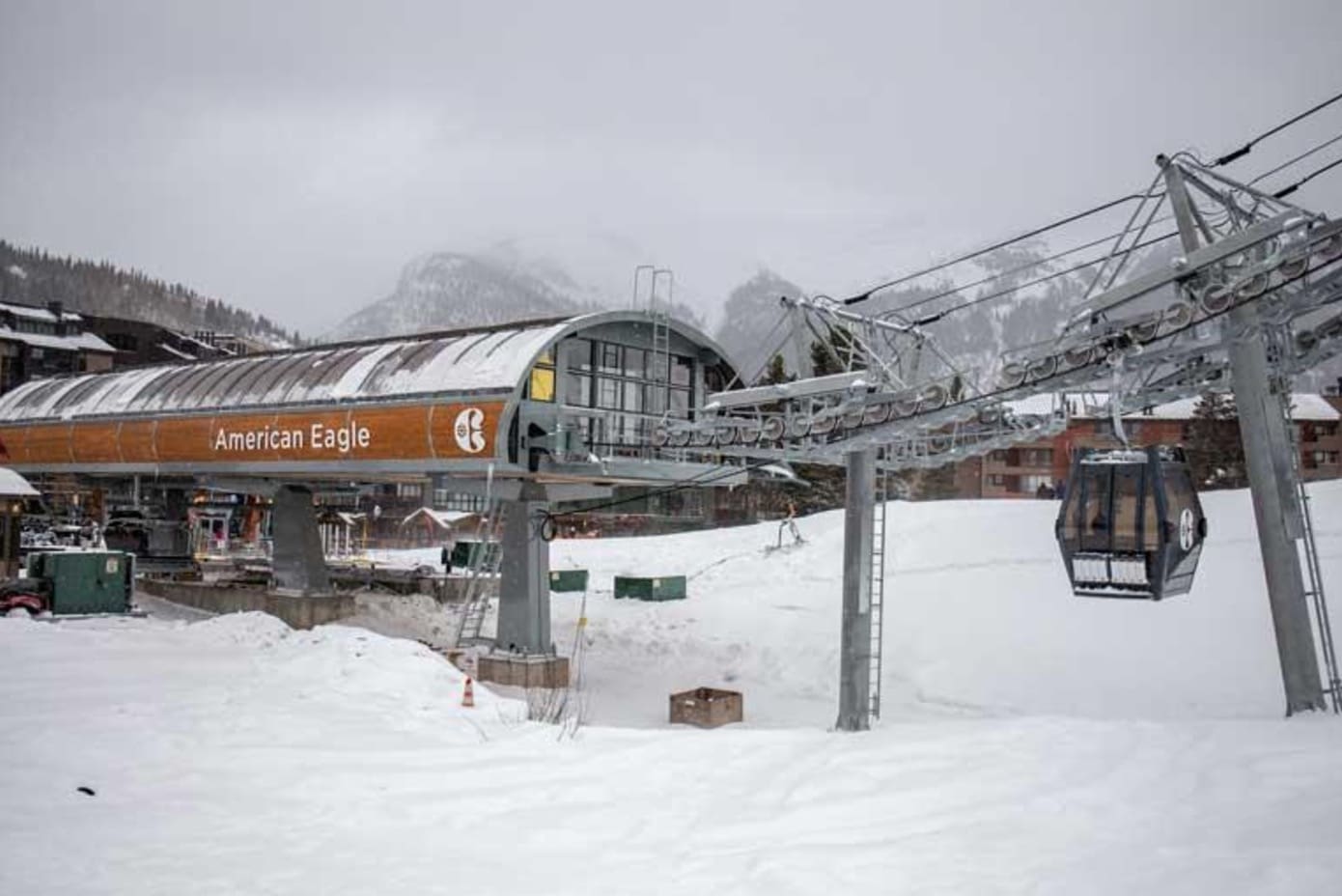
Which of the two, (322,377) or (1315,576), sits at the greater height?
(322,377)

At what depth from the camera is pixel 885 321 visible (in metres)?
18.4

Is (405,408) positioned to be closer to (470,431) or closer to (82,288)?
(470,431)


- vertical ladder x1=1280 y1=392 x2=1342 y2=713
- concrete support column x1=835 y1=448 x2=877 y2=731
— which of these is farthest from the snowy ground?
concrete support column x1=835 y1=448 x2=877 y2=731

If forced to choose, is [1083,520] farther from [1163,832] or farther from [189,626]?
[189,626]

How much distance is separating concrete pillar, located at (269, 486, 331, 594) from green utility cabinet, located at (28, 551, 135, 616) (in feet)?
23.0

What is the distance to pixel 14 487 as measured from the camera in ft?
99.0

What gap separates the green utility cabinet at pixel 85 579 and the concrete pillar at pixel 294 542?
700 cm

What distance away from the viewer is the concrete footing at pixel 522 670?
24531mm

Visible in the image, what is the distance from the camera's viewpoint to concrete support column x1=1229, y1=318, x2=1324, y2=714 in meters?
13.1

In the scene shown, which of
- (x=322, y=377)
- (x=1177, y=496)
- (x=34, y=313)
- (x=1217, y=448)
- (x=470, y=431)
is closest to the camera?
(x=1177, y=496)

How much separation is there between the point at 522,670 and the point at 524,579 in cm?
225

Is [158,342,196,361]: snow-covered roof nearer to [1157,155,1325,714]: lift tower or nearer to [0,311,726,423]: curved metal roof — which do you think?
[0,311,726,423]: curved metal roof

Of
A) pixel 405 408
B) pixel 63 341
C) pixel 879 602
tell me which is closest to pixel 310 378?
pixel 405 408

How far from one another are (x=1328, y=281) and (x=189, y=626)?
69.4 feet
